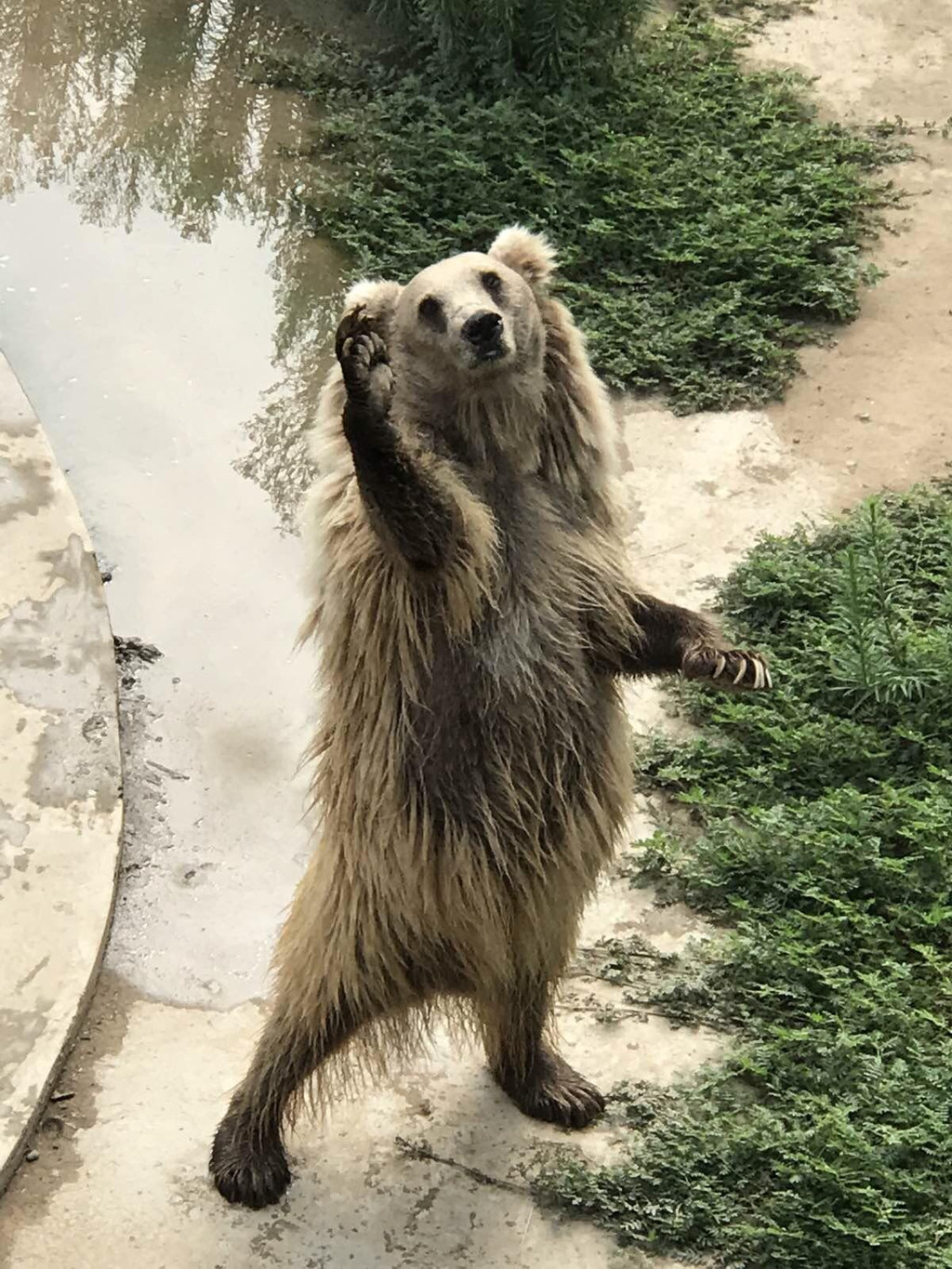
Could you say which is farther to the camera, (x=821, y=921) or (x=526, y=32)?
(x=526, y=32)

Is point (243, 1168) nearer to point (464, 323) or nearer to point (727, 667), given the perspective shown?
point (727, 667)

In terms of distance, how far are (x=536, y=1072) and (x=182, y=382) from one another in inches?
121

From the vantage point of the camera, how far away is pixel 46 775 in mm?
4176

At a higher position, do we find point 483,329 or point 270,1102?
point 483,329

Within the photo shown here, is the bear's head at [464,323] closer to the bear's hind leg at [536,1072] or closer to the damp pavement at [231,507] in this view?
the bear's hind leg at [536,1072]

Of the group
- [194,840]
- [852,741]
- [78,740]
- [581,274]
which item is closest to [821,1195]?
[852,741]

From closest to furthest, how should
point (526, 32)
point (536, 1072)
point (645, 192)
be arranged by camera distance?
1. point (536, 1072)
2. point (645, 192)
3. point (526, 32)

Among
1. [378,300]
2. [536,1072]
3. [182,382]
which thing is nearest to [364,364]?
[378,300]

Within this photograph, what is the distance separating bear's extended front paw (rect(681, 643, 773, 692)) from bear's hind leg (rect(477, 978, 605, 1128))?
0.83 metres

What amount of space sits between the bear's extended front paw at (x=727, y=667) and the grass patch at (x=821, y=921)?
1.09 meters

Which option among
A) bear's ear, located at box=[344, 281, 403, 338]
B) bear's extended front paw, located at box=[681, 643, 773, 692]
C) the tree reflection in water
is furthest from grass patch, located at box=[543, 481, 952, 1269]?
the tree reflection in water

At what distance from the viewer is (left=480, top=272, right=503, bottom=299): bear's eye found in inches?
122

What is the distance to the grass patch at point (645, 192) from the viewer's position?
5.95 metres

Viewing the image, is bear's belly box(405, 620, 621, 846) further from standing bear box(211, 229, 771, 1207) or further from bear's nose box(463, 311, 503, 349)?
bear's nose box(463, 311, 503, 349)
